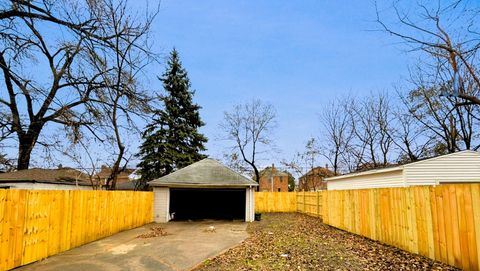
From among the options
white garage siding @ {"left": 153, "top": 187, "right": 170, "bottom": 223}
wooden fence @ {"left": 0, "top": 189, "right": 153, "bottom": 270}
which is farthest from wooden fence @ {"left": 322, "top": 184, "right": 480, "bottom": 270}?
white garage siding @ {"left": 153, "top": 187, "right": 170, "bottom": 223}

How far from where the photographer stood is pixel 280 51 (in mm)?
15578

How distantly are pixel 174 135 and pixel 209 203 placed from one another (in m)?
8.44

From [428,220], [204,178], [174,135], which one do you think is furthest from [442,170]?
[174,135]

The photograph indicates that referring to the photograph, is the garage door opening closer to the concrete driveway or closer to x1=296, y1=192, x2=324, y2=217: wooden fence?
x1=296, y1=192, x2=324, y2=217: wooden fence

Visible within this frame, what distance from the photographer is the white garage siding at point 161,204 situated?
18092 mm

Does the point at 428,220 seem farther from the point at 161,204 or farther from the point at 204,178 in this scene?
the point at 161,204

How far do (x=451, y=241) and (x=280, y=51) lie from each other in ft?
37.5

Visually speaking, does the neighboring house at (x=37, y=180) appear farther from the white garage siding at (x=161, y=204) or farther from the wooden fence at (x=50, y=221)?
the wooden fence at (x=50, y=221)

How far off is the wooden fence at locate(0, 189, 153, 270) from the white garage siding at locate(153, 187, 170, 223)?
4.91 metres

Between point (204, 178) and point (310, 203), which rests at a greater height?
point (204, 178)

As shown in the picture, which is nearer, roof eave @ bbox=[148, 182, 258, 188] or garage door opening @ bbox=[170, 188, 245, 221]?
roof eave @ bbox=[148, 182, 258, 188]

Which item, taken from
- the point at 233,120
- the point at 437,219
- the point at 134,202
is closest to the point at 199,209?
the point at 134,202

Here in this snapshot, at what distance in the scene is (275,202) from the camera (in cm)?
2639

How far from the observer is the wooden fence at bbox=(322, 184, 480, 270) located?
5.73 meters
